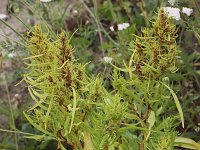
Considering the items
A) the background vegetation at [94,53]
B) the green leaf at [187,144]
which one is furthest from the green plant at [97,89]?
the background vegetation at [94,53]

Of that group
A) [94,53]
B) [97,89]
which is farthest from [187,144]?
[94,53]

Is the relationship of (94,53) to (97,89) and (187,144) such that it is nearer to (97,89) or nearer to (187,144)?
(187,144)

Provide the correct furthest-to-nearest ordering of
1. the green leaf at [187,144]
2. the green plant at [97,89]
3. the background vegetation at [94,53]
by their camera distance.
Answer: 1. the background vegetation at [94,53]
2. the green leaf at [187,144]
3. the green plant at [97,89]

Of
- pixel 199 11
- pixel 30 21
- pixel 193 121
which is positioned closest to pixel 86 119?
pixel 199 11

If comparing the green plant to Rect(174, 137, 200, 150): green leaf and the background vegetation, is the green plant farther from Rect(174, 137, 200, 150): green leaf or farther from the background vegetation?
the background vegetation

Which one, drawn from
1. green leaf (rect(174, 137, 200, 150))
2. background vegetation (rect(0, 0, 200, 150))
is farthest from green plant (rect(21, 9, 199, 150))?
background vegetation (rect(0, 0, 200, 150))

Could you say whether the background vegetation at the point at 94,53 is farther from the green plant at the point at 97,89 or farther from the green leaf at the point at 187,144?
the green plant at the point at 97,89

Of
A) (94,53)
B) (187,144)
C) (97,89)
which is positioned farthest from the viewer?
Result: (94,53)

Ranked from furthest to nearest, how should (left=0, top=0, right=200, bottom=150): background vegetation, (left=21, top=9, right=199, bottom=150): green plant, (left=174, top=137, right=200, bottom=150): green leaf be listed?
(left=0, top=0, right=200, bottom=150): background vegetation → (left=174, top=137, right=200, bottom=150): green leaf → (left=21, top=9, right=199, bottom=150): green plant

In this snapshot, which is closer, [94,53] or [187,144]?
[187,144]

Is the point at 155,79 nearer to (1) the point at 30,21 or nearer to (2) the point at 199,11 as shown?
(2) the point at 199,11

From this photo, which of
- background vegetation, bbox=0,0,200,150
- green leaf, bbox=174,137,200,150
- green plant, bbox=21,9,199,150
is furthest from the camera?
background vegetation, bbox=0,0,200,150
